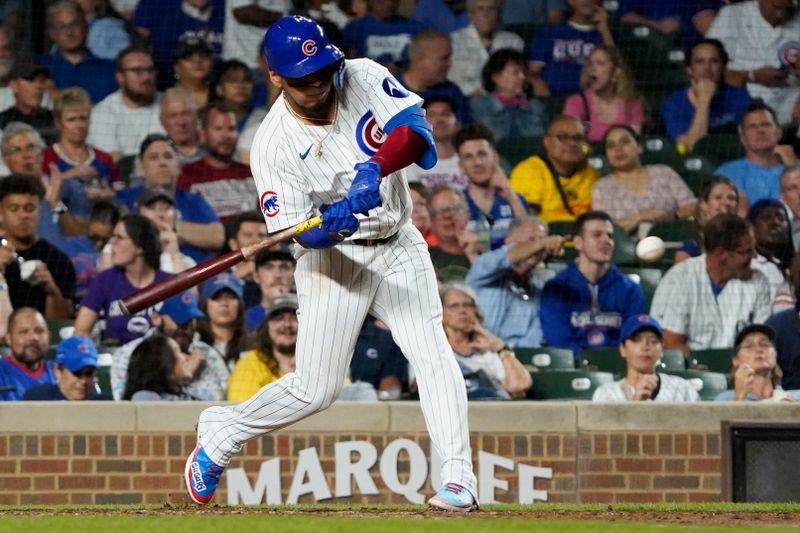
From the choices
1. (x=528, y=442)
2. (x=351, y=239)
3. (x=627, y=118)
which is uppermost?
(x=627, y=118)

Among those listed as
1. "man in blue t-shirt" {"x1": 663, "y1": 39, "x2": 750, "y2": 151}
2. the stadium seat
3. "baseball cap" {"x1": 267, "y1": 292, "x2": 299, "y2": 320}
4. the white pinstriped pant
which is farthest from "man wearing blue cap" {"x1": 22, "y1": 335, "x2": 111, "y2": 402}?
"man in blue t-shirt" {"x1": 663, "y1": 39, "x2": 750, "y2": 151}

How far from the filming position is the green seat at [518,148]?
886 centimetres

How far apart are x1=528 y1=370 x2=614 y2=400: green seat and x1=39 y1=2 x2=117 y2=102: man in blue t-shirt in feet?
12.0

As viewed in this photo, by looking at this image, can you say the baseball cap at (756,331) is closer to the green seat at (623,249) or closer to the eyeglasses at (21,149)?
the green seat at (623,249)

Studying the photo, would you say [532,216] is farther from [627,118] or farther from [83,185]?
[83,185]

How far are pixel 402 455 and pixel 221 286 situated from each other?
161cm

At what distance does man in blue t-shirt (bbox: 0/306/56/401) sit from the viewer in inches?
301

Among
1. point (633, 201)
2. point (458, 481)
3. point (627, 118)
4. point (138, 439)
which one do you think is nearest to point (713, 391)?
point (633, 201)

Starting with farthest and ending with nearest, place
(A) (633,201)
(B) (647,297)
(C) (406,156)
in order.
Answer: (A) (633,201) → (B) (647,297) → (C) (406,156)

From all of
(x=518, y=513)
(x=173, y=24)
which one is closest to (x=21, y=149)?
(x=173, y=24)

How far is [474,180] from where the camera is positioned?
28.5ft

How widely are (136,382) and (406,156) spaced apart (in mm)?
3748

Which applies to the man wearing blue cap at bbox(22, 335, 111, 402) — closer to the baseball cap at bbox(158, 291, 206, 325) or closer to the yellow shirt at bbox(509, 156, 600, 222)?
the baseball cap at bbox(158, 291, 206, 325)

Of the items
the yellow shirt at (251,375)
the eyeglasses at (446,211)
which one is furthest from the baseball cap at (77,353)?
the eyeglasses at (446,211)
